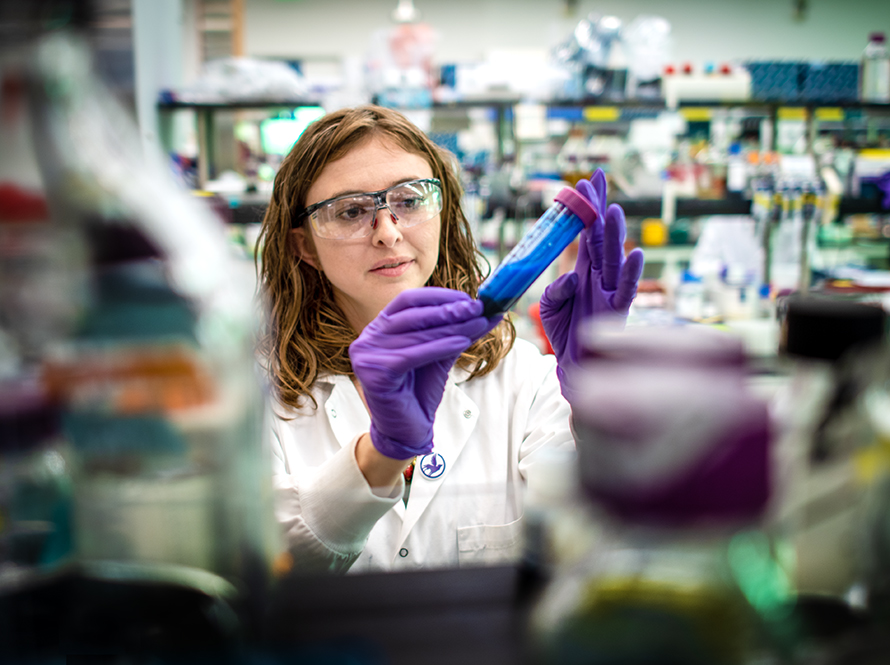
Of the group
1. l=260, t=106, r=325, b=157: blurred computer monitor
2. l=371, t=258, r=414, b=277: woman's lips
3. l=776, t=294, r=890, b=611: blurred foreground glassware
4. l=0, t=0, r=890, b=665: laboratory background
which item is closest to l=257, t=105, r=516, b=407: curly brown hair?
l=371, t=258, r=414, b=277: woman's lips

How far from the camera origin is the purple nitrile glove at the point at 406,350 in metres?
0.91

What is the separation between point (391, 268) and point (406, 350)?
1.61 ft

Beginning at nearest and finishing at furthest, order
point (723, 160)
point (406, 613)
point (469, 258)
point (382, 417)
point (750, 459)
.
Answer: point (750, 459)
point (406, 613)
point (382, 417)
point (469, 258)
point (723, 160)

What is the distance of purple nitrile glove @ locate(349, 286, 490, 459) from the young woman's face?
0.42 m

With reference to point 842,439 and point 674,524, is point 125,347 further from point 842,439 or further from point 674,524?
point 842,439

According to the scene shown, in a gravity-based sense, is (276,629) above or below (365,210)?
below

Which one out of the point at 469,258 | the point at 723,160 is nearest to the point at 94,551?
the point at 469,258

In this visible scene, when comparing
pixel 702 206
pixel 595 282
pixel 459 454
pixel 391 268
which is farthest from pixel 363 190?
pixel 702 206

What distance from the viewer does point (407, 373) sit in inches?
37.8

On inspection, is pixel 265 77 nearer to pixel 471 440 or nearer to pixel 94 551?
pixel 471 440

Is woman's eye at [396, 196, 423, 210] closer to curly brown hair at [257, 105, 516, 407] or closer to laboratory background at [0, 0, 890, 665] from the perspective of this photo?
curly brown hair at [257, 105, 516, 407]

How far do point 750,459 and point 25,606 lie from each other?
1.46 ft

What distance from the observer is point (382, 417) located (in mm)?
929

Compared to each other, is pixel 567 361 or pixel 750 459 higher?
pixel 750 459
